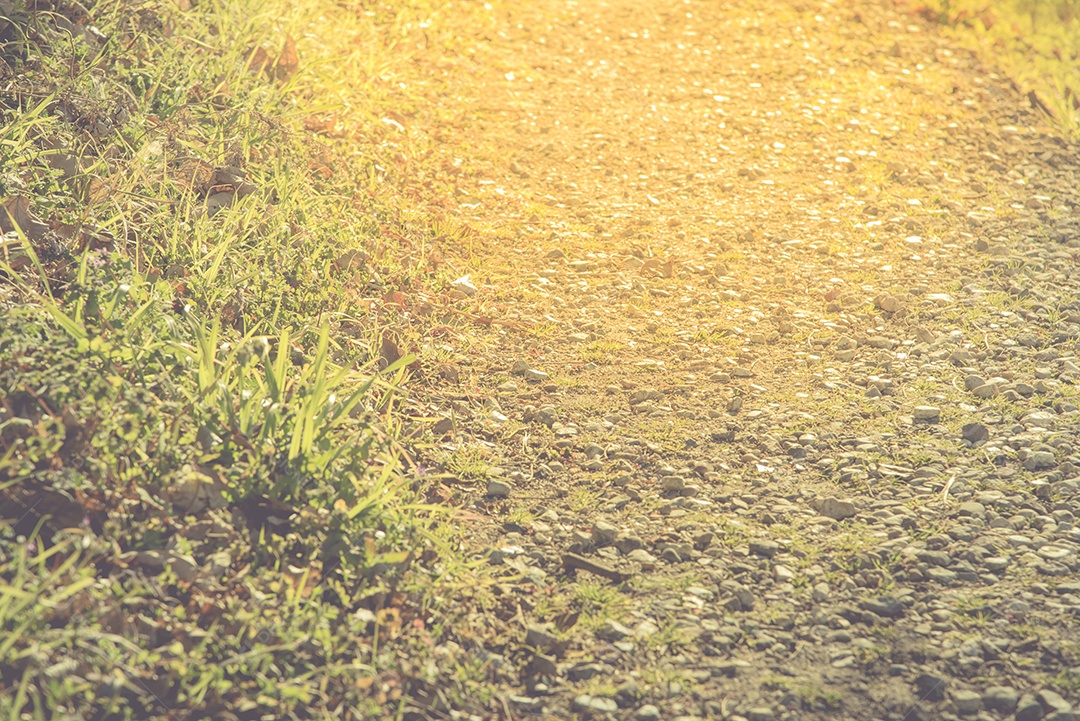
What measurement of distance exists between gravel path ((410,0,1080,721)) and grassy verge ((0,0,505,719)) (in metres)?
0.32

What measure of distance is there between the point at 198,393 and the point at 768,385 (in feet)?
6.61

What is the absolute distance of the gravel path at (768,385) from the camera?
99.8 inches

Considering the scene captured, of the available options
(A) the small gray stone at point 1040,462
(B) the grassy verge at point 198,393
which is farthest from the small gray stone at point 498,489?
(A) the small gray stone at point 1040,462

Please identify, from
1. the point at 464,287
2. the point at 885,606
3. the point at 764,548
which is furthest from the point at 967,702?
the point at 464,287

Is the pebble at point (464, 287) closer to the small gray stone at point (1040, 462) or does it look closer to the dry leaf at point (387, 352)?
the dry leaf at point (387, 352)

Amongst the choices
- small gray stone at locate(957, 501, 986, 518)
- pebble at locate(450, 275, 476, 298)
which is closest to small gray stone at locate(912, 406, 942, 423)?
small gray stone at locate(957, 501, 986, 518)

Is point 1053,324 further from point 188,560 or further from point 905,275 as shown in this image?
point 188,560

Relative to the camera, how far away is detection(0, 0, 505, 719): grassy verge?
2229 mm

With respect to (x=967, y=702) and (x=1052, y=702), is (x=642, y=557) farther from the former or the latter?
(x=1052, y=702)

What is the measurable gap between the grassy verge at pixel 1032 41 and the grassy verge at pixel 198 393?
3941mm

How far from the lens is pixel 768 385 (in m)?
3.69

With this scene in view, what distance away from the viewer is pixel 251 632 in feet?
7.48

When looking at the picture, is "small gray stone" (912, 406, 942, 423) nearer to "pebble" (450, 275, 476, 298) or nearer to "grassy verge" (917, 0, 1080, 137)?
"pebble" (450, 275, 476, 298)

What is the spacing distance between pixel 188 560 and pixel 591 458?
1367 mm
